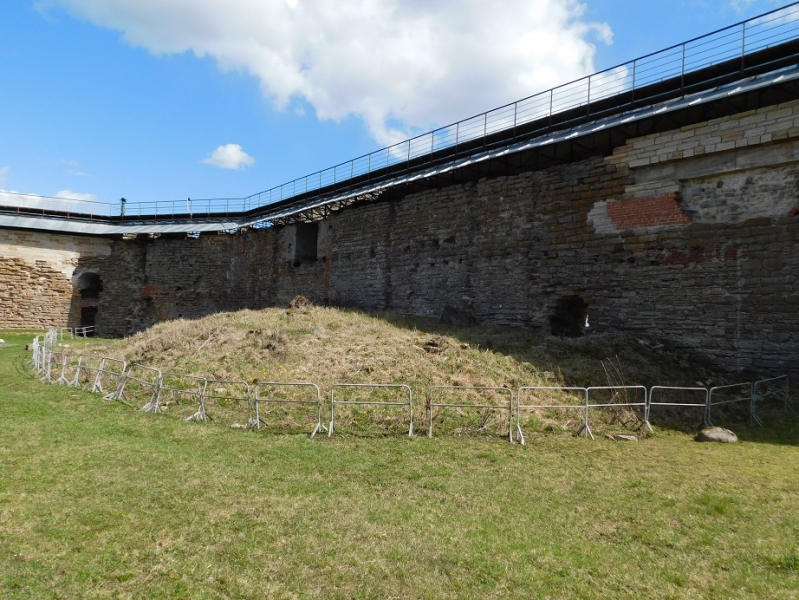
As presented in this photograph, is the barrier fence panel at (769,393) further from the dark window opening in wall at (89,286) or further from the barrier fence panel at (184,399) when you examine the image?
the dark window opening in wall at (89,286)

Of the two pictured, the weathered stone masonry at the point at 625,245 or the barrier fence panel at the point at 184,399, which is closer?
the barrier fence panel at the point at 184,399

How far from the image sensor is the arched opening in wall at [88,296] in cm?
2661

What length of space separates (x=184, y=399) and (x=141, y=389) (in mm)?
1535

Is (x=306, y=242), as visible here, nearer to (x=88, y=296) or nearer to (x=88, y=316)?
(x=88, y=296)

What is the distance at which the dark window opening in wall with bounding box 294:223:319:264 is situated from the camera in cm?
2278

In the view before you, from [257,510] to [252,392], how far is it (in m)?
4.77

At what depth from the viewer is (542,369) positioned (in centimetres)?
999

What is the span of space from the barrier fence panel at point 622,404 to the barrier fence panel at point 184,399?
6411 millimetres

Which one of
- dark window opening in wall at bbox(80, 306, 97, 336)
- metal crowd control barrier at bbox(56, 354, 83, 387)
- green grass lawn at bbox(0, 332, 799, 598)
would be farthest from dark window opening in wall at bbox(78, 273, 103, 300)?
green grass lawn at bbox(0, 332, 799, 598)

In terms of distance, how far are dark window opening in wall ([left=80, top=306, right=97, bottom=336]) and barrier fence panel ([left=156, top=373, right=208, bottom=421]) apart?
2067 cm

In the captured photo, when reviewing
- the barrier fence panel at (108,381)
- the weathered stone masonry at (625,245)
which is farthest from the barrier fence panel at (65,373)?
the weathered stone masonry at (625,245)

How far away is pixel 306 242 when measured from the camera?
2305 cm

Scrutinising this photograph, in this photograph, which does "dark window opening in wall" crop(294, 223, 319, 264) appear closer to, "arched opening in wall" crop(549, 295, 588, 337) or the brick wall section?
"arched opening in wall" crop(549, 295, 588, 337)

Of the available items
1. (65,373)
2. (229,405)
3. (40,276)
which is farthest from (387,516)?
(40,276)
